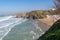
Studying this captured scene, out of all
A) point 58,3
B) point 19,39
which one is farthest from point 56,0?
point 19,39

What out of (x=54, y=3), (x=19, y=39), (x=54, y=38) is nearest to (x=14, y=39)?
(x=19, y=39)

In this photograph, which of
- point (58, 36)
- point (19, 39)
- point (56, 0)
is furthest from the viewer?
point (19, 39)

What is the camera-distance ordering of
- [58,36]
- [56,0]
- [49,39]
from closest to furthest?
1. [58,36]
2. [49,39]
3. [56,0]

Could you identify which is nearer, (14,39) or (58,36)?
(58,36)

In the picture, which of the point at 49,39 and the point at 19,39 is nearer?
the point at 49,39

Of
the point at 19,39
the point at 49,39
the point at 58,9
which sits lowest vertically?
the point at 19,39

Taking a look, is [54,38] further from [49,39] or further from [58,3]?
[58,3]

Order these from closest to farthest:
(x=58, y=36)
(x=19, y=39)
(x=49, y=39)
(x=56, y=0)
Answer: (x=58, y=36), (x=49, y=39), (x=56, y=0), (x=19, y=39)

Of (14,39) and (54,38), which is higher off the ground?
(54,38)

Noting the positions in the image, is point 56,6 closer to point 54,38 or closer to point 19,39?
point 54,38
